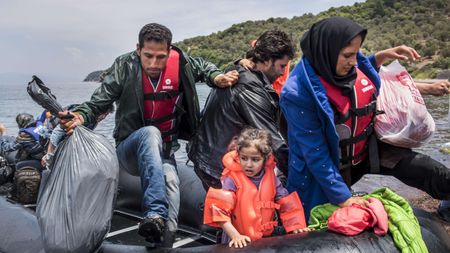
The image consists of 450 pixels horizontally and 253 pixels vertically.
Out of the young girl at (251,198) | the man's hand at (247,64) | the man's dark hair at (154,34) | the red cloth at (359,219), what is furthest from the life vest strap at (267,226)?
the man's dark hair at (154,34)

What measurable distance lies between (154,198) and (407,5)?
231ft

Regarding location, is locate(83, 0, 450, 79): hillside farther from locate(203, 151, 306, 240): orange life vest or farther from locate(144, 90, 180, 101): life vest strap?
locate(203, 151, 306, 240): orange life vest

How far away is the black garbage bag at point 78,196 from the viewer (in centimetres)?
271

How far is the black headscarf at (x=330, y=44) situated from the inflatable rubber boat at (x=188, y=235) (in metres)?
0.96

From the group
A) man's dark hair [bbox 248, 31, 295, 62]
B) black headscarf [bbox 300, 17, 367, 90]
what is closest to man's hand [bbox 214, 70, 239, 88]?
man's dark hair [bbox 248, 31, 295, 62]

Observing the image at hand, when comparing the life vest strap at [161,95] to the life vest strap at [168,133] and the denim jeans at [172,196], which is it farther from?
the denim jeans at [172,196]

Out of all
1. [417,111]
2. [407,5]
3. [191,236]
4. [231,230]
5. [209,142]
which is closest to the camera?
[231,230]

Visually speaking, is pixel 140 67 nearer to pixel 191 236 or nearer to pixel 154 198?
pixel 154 198

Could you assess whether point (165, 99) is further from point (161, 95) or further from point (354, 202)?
point (354, 202)

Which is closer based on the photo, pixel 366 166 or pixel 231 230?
pixel 231 230

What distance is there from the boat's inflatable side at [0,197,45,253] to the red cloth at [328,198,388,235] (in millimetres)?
1896

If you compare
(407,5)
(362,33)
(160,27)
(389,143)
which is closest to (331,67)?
(362,33)

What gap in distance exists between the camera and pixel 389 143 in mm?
3244

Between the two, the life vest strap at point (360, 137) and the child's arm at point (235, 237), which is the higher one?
the life vest strap at point (360, 137)
